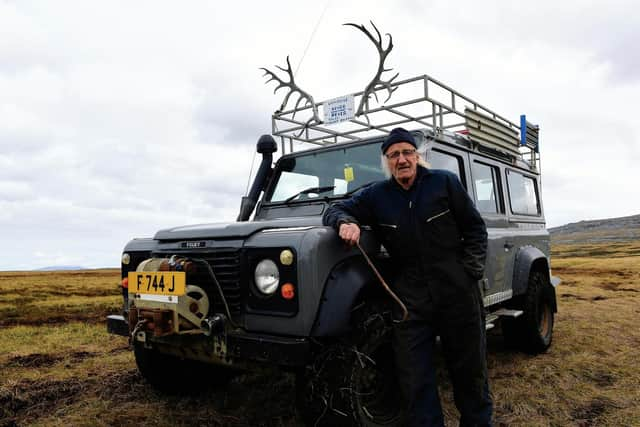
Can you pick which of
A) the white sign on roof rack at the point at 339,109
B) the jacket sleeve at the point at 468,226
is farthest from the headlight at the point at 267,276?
the white sign on roof rack at the point at 339,109

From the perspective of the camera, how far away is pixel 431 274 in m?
2.63

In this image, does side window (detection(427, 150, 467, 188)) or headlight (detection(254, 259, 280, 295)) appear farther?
side window (detection(427, 150, 467, 188))

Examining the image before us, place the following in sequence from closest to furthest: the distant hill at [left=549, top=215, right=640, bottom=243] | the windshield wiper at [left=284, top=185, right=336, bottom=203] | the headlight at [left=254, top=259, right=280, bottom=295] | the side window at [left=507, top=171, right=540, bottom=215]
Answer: the headlight at [left=254, top=259, right=280, bottom=295]
the windshield wiper at [left=284, top=185, right=336, bottom=203]
the side window at [left=507, top=171, right=540, bottom=215]
the distant hill at [left=549, top=215, right=640, bottom=243]

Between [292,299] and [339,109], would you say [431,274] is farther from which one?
[339,109]

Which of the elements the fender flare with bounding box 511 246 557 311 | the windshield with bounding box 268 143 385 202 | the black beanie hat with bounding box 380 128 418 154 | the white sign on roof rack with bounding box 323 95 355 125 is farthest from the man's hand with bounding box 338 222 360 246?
the fender flare with bounding box 511 246 557 311

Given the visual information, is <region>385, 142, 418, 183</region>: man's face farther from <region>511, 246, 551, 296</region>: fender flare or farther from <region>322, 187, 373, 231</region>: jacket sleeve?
<region>511, 246, 551, 296</region>: fender flare

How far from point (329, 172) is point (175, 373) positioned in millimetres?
2113

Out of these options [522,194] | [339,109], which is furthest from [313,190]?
[522,194]

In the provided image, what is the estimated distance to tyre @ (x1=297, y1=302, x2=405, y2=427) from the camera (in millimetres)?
2523

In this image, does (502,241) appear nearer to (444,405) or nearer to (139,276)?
(444,405)

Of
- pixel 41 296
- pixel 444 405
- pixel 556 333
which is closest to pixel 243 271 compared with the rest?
pixel 444 405

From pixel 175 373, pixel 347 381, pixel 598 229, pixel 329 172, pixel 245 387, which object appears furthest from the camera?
pixel 598 229

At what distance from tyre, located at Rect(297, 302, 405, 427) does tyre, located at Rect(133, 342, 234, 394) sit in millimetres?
1609

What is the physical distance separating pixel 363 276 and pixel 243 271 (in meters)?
0.69
